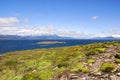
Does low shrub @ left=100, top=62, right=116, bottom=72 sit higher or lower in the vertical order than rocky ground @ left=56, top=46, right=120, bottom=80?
higher

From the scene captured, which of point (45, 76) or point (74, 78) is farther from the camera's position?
point (45, 76)

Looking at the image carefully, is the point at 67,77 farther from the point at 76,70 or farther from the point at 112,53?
the point at 112,53

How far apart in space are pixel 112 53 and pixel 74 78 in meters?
6.81

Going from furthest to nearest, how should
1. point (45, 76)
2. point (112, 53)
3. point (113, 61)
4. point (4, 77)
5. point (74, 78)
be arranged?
1. point (112, 53)
2. point (4, 77)
3. point (113, 61)
4. point (45, 76)
5. point (74, 78)

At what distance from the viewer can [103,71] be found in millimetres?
16438

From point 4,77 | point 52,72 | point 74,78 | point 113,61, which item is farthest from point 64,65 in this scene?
point 4,77

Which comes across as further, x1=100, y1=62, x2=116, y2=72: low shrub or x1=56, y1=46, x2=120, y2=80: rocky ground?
x1=100, y1=62, x2=116, y2=72: low shrub

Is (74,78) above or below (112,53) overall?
below

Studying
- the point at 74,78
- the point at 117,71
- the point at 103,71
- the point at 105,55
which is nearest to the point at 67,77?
the point at 74,78

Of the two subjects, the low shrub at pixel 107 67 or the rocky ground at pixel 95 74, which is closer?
the rocky ground at pixel 95 74

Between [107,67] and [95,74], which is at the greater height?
[107,67]

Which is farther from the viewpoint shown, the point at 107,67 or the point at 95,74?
the point at 107,67

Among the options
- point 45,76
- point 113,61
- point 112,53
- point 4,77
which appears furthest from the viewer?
point 112,53

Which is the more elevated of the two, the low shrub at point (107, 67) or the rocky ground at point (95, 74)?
the low shrub at point (107, 67)
